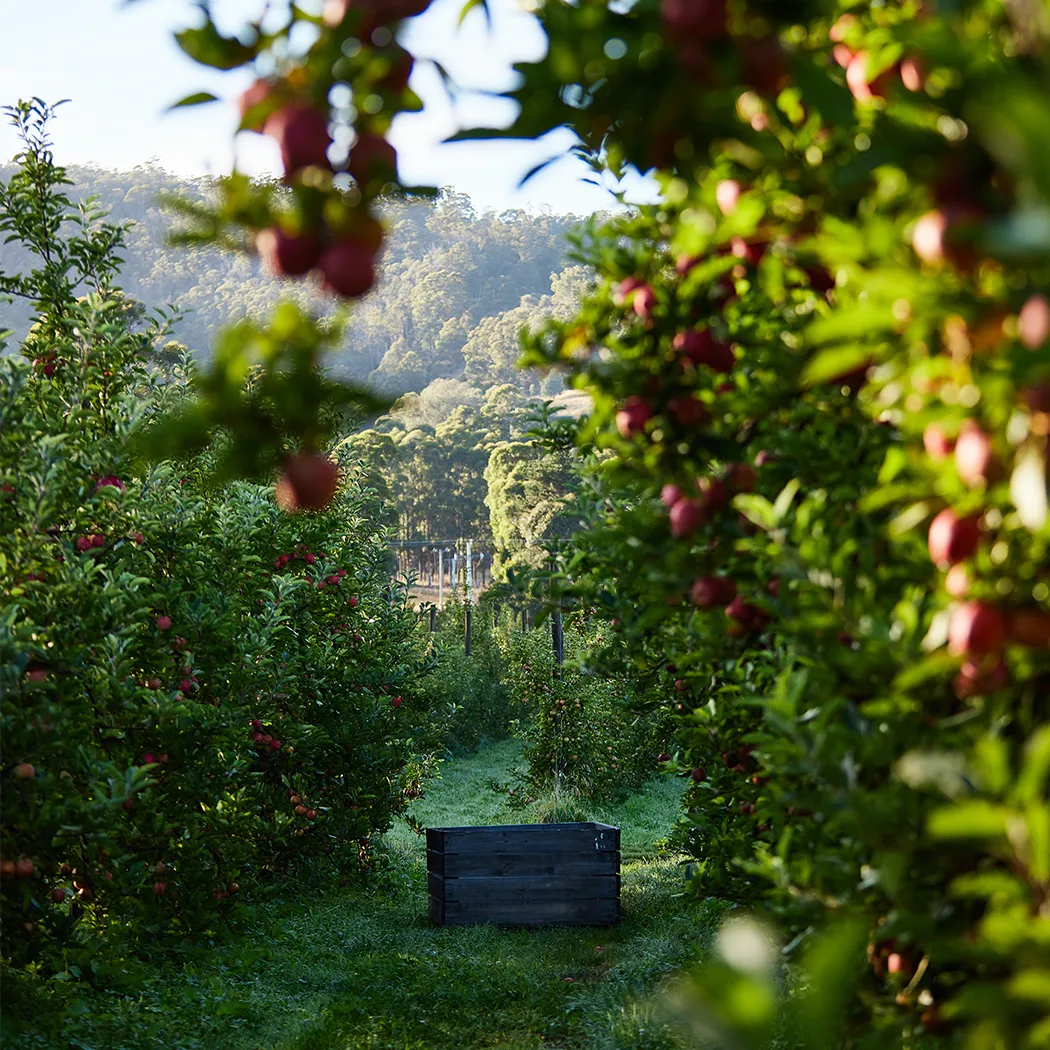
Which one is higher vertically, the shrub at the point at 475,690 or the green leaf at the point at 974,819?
the green leaf at the point at 974,819

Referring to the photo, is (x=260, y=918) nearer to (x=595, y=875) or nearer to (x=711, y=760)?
(x=595, y=875)

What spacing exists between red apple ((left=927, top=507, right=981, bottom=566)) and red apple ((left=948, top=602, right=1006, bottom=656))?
60mm

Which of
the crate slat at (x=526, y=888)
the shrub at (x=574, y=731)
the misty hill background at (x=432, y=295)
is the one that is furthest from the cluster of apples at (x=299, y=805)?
the misty hill background at (x=432, y=295)

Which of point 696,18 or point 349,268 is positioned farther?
point 349,268

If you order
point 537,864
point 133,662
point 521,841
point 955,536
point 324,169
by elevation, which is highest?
point 324,169

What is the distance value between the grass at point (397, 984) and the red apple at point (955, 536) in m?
4.43

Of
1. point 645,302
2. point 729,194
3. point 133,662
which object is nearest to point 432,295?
Answer: point 133,662

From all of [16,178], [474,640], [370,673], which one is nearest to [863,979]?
[16,178]

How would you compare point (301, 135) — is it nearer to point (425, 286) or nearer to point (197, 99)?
point (197, 99)

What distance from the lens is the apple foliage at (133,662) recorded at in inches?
167

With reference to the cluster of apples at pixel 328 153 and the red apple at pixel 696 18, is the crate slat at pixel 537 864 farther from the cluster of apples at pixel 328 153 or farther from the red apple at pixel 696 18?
the red apple at pixel 696 18

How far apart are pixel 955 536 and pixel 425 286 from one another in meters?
→ 115

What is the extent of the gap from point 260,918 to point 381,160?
7537 mm

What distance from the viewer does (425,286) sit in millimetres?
113688
